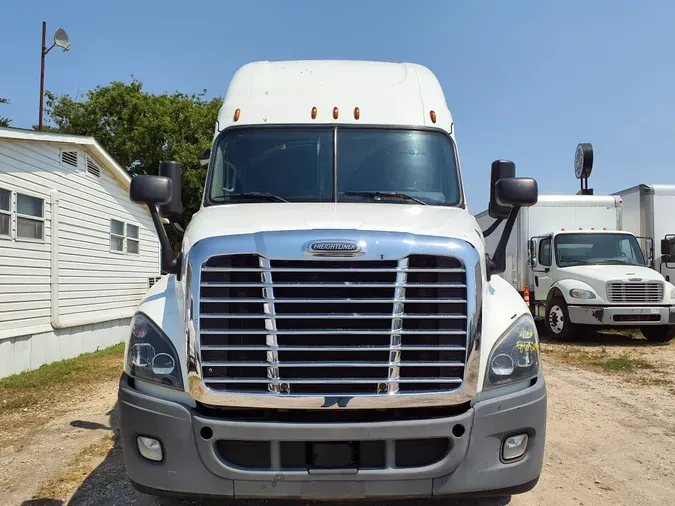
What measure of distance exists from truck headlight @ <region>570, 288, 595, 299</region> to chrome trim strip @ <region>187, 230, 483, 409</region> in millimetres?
9078

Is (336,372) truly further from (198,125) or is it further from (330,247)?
(198,125)

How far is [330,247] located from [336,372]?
648 millimetres

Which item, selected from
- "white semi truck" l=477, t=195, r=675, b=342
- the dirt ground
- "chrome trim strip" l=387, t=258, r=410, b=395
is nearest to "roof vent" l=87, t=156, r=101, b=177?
the dirt ground

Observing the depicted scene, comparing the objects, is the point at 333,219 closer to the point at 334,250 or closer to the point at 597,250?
the point at 334,250

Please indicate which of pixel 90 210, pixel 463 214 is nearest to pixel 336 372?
pixel 463 214

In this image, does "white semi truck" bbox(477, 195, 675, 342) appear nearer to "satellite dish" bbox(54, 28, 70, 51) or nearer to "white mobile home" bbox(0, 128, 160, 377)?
"white mobile home" bbox(0, 128, 160, 377)

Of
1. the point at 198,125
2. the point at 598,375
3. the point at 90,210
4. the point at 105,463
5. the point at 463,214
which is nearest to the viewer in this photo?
the point at 463,214

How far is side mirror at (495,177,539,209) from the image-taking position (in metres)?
3.88

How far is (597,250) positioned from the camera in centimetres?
1229

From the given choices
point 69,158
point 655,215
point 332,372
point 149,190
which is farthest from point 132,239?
point 655,215

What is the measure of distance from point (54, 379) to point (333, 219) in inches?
266

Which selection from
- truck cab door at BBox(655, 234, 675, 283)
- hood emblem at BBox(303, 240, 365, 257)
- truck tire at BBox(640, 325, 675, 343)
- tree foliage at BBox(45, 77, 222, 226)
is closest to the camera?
hood emblem at BBox(303, 240, 365, 257)

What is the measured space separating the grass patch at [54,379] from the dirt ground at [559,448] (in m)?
0.36

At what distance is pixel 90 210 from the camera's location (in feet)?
37.7
